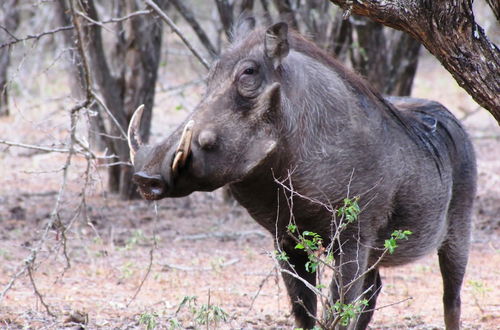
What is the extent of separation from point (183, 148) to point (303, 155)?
2.25 ft

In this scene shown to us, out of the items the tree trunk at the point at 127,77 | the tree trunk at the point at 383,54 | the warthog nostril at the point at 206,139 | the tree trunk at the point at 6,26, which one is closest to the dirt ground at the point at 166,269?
the warthog nostril at the point at 206,139

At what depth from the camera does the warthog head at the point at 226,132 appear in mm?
3229

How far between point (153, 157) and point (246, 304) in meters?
2.33

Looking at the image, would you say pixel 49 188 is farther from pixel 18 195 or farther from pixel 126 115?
pixel 126 115

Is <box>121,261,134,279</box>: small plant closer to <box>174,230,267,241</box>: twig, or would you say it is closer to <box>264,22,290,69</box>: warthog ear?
<box>174,230,267,241</box>: twig

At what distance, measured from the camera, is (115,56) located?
8.80m

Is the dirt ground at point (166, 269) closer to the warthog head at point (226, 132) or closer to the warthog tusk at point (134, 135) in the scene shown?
the warthog head at point (226, 132)

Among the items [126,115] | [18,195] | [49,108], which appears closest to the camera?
[126,115]

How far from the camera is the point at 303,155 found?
367 cm

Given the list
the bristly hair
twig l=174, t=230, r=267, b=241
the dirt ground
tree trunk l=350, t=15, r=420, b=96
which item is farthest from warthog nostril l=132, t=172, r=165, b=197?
tree trunk l=350, t=15, r=420, b=96

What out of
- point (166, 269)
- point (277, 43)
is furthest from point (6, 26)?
point (277, 43)

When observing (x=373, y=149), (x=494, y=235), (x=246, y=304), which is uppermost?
(x=373, y=149)

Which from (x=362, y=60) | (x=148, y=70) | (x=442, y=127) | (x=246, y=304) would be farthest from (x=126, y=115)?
(x=442, y=127)

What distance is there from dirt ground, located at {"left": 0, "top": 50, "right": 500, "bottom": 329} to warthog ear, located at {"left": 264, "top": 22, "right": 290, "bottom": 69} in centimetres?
85
